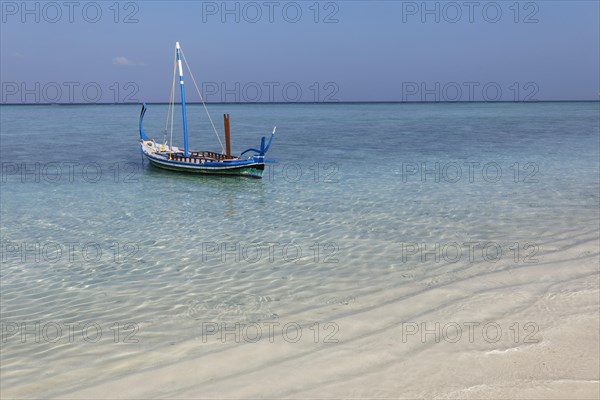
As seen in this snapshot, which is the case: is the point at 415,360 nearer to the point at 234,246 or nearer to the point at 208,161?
the point at 234,246

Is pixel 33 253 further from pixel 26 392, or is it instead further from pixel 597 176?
pixel 597 176

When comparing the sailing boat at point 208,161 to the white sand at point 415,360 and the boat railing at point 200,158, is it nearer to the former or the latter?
the boat railing at point 200,158

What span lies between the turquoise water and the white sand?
1.24 feet

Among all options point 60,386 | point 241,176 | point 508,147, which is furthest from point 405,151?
point 60,386

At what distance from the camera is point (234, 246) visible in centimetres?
1130

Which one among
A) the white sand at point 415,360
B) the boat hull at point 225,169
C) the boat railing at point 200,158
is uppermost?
the boat railing at point 200,158

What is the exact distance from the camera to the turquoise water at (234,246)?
6.91 m

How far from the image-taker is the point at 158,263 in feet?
32.8

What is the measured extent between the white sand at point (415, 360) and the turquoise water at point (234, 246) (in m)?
0.38

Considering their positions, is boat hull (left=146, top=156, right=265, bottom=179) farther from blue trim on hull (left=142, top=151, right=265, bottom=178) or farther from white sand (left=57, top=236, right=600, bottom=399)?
white sand (left=57, top=236, right=600, bottom=399)

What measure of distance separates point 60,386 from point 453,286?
17.8 feet

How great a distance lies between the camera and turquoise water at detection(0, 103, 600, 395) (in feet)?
22.7

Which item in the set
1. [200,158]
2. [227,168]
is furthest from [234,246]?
[200,158]

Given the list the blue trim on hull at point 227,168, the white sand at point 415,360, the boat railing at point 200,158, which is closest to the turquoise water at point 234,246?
the white sand at point 415,360
